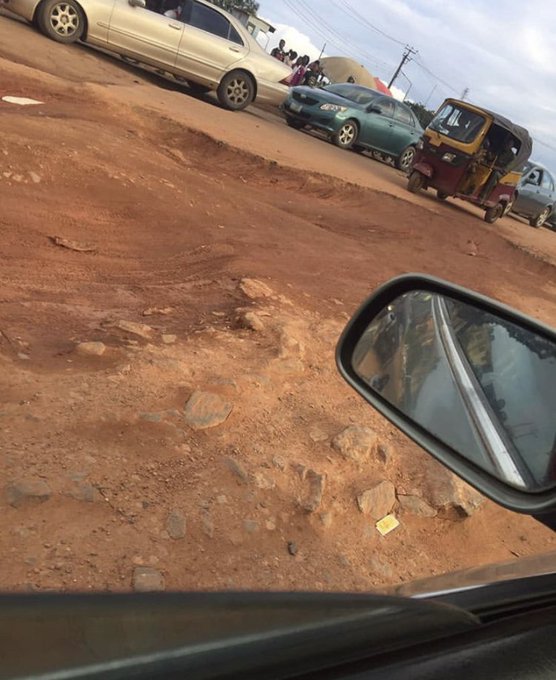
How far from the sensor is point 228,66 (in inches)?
476

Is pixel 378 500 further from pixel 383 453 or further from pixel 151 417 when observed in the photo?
pixel 151 417

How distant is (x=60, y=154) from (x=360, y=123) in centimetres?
1088

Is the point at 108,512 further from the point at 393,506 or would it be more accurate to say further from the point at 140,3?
A: the point at 140,3

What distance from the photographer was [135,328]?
3996 millimetres

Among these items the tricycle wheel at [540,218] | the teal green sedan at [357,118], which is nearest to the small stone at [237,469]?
the teal green sedan at [357,118]

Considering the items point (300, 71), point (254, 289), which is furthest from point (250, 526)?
point (300, 71)

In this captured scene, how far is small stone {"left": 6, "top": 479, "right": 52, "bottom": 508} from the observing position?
2420 mm

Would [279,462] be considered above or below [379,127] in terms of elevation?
below

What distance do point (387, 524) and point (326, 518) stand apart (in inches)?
15.0

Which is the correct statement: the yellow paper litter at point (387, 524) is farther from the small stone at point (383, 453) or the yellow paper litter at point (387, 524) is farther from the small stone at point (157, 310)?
the small stone at point (157, 310)

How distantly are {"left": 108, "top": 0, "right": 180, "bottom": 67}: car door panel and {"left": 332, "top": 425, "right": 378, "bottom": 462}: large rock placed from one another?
987 centimetres

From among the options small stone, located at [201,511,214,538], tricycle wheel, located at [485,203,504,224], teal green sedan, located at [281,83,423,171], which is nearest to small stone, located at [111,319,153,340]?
small stone, located at [201,511,214,538]

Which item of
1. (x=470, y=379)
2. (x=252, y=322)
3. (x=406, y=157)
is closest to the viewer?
(x=470, y=379)

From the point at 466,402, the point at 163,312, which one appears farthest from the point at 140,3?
the point at 466,402
